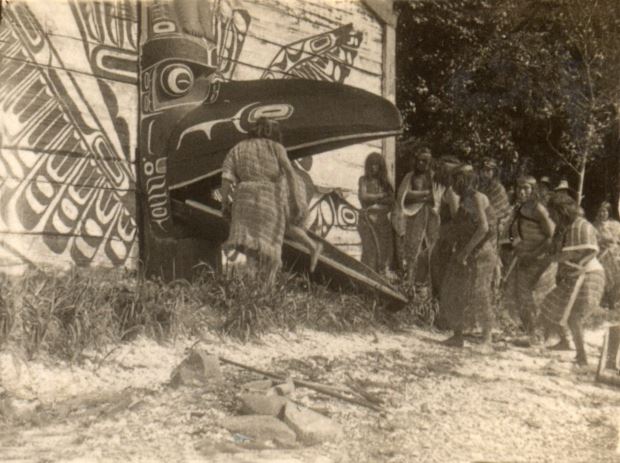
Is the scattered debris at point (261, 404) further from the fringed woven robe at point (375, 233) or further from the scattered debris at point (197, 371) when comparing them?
the fringed woven robe at point (375, 233)

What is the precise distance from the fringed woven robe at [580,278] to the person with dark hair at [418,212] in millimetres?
1326

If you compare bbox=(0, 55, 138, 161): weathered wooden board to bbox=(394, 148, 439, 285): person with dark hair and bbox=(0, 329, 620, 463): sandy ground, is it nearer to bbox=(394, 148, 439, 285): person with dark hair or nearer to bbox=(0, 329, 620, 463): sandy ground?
bbox=(0, 329, 620, 463): sandy ground

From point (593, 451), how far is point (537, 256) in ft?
8.54

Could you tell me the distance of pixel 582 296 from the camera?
5.29 m

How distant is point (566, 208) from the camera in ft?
17.7

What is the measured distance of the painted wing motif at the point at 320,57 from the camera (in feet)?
18.7

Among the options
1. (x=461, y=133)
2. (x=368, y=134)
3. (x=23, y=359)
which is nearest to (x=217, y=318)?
(x=23, y=359)

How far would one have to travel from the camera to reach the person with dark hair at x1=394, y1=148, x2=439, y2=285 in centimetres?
643

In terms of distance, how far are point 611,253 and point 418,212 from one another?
283 cm

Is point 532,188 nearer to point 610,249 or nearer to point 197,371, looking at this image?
point 610,249

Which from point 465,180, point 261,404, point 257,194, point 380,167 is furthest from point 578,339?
point 261,404

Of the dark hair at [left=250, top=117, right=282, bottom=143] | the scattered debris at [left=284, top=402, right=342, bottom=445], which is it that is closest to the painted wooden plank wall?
the dark hair at [left=250, top=117, right=282, bottom=143]

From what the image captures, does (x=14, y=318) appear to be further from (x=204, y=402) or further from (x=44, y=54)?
(x=44, y=54)

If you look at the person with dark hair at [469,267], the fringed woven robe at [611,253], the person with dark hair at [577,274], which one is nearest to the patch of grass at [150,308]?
the person with dark hair at [469,267]
